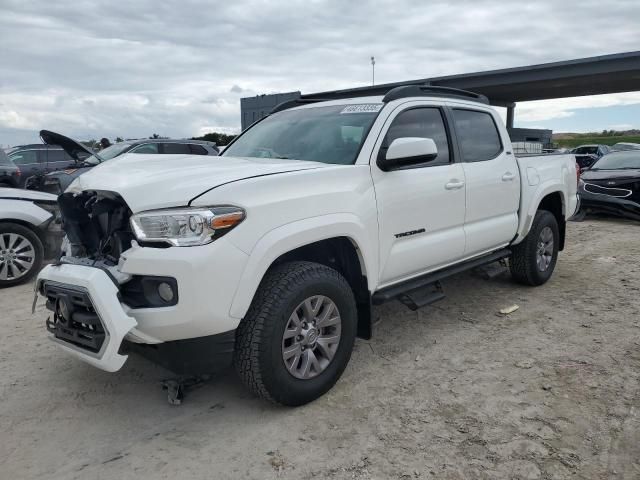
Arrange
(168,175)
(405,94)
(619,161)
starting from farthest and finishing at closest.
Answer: (619,161), (405,94), (168,175)

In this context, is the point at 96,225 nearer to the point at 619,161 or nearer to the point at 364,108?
the point at 364,108

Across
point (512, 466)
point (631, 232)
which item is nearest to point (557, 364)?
point (512, 466)

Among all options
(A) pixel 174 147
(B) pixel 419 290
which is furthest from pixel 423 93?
(A) pixel 174 147

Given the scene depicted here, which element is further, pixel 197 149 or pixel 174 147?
pixel 197 149

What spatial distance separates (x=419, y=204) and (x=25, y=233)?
4.71 m

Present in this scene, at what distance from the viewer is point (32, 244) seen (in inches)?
242

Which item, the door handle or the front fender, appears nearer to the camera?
the front fender

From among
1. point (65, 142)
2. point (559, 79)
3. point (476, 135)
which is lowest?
point (476, 135)

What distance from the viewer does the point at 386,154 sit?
11.5 ft

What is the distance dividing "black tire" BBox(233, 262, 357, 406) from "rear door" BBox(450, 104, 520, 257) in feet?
5.90

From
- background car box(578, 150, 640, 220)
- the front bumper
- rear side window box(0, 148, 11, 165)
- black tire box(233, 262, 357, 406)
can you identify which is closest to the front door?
black tire box(233, 262, 357, 406)

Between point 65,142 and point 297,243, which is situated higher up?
point 65,142

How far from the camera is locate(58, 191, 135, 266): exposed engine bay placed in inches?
118

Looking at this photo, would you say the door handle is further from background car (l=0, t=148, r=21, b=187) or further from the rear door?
background car (l=0, t=148, r=21, b=187)
